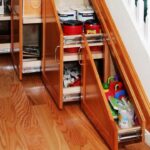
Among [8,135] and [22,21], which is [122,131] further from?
Answer: [22,21]

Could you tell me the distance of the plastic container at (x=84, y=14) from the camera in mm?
2377

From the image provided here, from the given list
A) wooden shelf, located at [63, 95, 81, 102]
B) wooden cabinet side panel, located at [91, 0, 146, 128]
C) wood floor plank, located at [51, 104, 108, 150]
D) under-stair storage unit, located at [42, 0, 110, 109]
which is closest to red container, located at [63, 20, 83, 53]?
under-stair storage unit, located at [42, 0, 110, 109]

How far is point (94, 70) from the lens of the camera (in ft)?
6.58

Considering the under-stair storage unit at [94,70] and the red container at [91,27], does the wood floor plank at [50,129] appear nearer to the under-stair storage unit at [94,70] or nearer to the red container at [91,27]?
the under-stair storage unit at [94,70]

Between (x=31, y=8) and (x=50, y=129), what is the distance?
94 centimetres

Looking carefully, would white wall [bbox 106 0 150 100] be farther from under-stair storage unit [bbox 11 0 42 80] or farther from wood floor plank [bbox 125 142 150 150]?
under-stair storage unit [bbox 11 0 42 80]

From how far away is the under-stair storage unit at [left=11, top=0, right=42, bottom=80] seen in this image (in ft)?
8.29

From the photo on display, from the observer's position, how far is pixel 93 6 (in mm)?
2445

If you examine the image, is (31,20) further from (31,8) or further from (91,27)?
(91,27)

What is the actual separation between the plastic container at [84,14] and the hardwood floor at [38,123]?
594 millimetres

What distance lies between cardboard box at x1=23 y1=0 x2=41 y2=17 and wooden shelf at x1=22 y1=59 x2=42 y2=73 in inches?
13.6

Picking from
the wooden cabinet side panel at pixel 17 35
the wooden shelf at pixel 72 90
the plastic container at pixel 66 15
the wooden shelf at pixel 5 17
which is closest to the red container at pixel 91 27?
the plastic container at pixel 66 15

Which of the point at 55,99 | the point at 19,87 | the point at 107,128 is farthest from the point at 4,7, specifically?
the point at 107,128

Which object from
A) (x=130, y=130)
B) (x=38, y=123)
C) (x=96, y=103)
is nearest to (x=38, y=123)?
(x=38, y=123)
